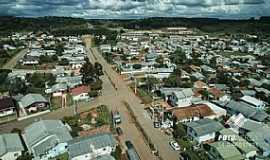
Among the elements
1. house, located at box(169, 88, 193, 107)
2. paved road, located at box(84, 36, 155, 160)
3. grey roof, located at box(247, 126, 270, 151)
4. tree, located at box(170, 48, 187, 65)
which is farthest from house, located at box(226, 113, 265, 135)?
tree, located at box(170, 48, 187, 65)

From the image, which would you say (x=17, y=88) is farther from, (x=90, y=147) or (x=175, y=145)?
(x=175, y=145)

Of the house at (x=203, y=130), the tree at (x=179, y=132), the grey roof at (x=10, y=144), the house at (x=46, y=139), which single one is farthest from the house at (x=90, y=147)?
the house at (x=203, y=130)

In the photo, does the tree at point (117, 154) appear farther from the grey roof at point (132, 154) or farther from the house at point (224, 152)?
the house at point (224, 152)

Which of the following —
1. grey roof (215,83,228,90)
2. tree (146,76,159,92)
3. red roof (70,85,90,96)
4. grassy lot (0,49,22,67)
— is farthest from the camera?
grassy lot (0,49,22,67)

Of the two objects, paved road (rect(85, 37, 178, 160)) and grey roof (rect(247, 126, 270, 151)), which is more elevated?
grey roof (rect(247, 126, 270, 151))

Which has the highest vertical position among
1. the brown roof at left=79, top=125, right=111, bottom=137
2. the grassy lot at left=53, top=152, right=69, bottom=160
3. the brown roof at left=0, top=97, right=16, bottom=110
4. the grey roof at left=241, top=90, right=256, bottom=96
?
the brown roof at left=0, top=97, right=16, bottom=110

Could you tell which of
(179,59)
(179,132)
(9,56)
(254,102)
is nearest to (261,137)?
(179,132)

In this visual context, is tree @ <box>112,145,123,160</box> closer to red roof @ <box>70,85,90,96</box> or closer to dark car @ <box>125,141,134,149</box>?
dark car @ <box>125,141,134,149</box>
